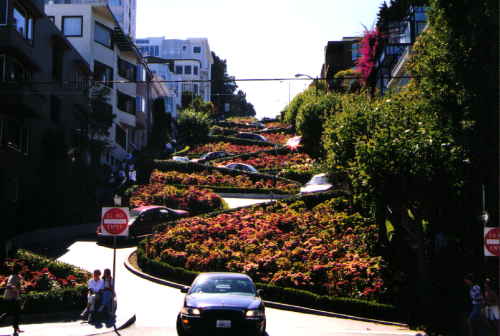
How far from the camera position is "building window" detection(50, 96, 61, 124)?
43.5m

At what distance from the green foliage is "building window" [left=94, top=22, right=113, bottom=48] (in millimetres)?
31238

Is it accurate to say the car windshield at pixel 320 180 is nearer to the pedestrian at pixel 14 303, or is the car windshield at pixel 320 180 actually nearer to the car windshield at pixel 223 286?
the car windshield at pixel 223 286

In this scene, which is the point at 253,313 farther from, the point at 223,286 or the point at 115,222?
the point at 115,222

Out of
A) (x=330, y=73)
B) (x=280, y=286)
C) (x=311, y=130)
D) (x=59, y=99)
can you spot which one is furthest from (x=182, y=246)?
(x=330, y=73)

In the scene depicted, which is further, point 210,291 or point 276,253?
point 276,253

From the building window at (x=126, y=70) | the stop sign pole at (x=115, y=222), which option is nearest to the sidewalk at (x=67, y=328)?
the stop sign pole at (x=115, y=222)

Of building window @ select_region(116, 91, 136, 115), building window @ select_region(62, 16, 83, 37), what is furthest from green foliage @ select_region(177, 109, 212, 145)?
building window @ select_region(62, 16, 83, 37)

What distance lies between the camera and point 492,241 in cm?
1653

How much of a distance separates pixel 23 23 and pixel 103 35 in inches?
790

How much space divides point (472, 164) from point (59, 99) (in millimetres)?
29406

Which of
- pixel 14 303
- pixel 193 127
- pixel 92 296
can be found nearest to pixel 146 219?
pixel 92 296

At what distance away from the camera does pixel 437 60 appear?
23703 mm

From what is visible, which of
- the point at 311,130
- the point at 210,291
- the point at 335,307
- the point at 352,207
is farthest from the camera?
the point at 311,130

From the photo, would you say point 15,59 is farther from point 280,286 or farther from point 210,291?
point 210,291
